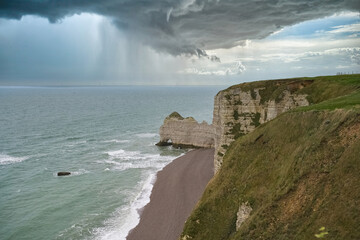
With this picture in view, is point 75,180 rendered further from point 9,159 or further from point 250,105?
point 250,105

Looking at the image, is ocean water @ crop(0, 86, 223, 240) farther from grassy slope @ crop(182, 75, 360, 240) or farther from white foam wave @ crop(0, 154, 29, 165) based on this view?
grassy slope @ crop(182, 75, 360, 240)

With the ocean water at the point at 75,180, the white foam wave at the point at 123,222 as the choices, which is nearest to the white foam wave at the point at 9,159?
the ocean water at the point at 75,180

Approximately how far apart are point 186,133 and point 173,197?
3199 centimetres

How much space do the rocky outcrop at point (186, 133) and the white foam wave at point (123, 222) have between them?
29598 mm

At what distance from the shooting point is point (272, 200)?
1510 centimetres

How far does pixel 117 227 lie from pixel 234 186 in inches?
727

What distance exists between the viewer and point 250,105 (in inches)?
1447

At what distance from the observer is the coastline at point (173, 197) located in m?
31.9

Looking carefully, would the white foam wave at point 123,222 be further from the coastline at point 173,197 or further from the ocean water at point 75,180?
the coastline at point 173,197

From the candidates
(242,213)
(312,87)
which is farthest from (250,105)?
(242,213)

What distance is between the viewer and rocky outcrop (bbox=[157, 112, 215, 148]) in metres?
69.1

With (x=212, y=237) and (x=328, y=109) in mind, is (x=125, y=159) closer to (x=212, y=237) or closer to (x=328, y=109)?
(x=212, y=237)

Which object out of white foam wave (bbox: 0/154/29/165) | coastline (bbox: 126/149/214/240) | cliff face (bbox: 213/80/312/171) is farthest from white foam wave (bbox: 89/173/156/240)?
white foam wave (bbox: 0/154/29/165)

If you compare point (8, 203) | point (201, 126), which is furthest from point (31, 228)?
point (201, 126)
